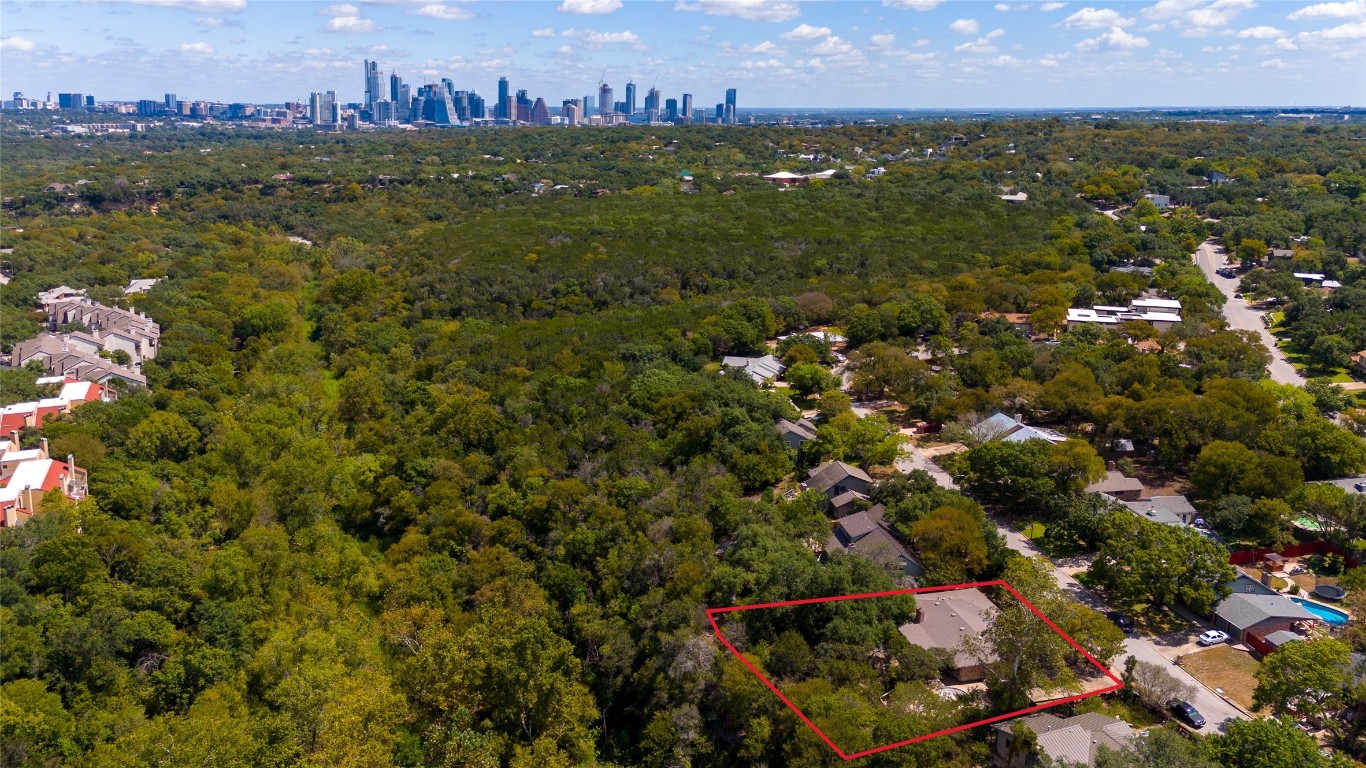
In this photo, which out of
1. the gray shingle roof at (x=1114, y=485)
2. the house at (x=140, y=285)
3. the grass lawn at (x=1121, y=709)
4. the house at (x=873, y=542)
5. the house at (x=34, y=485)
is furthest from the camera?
the house at (x=140, y=285)

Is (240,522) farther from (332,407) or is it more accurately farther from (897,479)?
(897,479)

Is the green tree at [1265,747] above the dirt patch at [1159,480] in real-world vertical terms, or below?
below

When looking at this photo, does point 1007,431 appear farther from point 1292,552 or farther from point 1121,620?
point 1121,620

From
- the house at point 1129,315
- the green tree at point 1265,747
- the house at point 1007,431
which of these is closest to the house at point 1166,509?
the house at point 1007,431

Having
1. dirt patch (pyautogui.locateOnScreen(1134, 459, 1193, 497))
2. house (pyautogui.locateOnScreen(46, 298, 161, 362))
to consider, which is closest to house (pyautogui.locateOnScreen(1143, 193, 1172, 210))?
dirt patch (pyautogui.locateOnScreen(1134, 459, 1193, 497))

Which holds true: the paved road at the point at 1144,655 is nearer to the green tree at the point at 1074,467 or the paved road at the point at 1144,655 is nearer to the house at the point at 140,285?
the green tree at the point at 1074,467

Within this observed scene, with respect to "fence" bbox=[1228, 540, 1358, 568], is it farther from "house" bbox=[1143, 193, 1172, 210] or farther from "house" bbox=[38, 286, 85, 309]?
"house" bbox=[1143, 193, 1172, 210]
